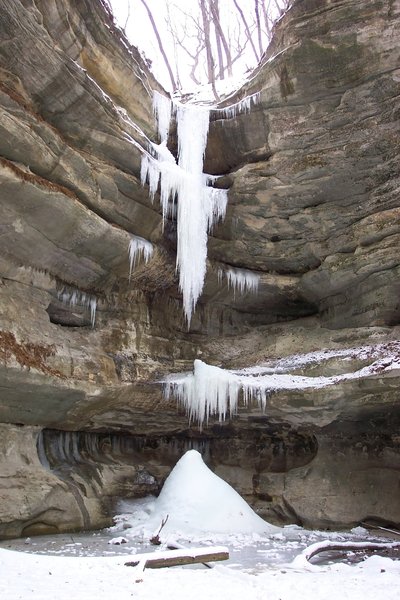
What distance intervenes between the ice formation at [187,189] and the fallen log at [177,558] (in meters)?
7.78

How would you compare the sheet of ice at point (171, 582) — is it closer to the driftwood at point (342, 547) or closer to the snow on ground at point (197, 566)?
the snow on ground at point (197, 566)

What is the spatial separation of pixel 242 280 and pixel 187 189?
9.91 feet

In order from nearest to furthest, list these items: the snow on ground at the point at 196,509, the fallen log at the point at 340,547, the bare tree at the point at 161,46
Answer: the fallen log at the point at 340,547 → the snow on ground at the point at 196,509 → the bare tree at the point at 161,46

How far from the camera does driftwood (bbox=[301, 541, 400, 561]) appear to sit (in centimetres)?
784

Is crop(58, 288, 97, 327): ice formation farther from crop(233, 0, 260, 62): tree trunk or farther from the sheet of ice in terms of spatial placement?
crop(233, 0, 260, 62): tree trunk

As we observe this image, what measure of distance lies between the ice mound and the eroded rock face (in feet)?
4.94

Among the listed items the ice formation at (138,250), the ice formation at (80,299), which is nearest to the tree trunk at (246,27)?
the ice formation at (138,250)

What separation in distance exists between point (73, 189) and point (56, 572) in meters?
7.29

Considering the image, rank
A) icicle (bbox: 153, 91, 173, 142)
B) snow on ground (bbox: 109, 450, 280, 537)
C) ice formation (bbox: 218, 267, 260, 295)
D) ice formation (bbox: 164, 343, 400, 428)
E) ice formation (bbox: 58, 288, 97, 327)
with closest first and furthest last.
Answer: snow on ground (bbox: 109, 450, 280, 537)
ice formation (bbox: 58, 288, 97, 327)
ice formation (bbox: 164, 343, 400, 428)
icicle (bbox: 153, 91, 173, 142)
ice formation (bbox: 218, 267, 260, 295)

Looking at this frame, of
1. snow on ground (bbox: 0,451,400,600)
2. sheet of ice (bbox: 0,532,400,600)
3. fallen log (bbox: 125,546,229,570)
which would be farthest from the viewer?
fallen log (bbox: 125,546,229,570)

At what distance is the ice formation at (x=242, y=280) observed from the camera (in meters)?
14.8

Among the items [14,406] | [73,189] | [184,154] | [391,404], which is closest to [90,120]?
[73,189]

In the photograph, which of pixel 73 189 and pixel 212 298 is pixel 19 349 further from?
pixel 212 298

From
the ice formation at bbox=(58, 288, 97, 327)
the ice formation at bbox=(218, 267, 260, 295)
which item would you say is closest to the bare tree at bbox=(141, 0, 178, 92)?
the ice formation at bbox=(218, 267, 260, 295)
